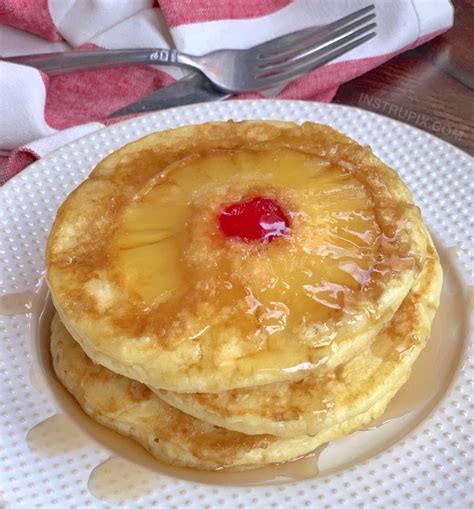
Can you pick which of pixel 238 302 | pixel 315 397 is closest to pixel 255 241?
pixel 238 302

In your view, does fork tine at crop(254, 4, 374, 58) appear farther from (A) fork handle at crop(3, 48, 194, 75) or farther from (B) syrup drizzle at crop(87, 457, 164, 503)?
(B) syrup drizzle at crop(87, 457, 164, 503)

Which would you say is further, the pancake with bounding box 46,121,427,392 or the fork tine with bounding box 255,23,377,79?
the fork tine with bounding box 255,23,377,79

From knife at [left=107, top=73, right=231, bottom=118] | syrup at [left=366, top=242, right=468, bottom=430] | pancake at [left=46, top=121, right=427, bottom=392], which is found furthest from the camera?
knife at [left=107, top=73, right=231, bottom=118]

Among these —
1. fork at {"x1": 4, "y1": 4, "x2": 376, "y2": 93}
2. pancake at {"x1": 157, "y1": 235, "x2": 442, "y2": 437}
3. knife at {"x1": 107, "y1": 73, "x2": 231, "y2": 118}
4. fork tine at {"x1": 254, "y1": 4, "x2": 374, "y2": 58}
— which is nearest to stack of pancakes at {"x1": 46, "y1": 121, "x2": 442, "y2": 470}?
pancake at {"x1": 157, "y1": 235, "x2": 442, "y2": 437}

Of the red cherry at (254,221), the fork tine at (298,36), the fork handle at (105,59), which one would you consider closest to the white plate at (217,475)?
the red cherry at (254,221)

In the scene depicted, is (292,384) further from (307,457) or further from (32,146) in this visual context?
(32,146)

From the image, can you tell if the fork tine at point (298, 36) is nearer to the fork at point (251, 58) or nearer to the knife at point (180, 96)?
the fork at point (251, 58)
